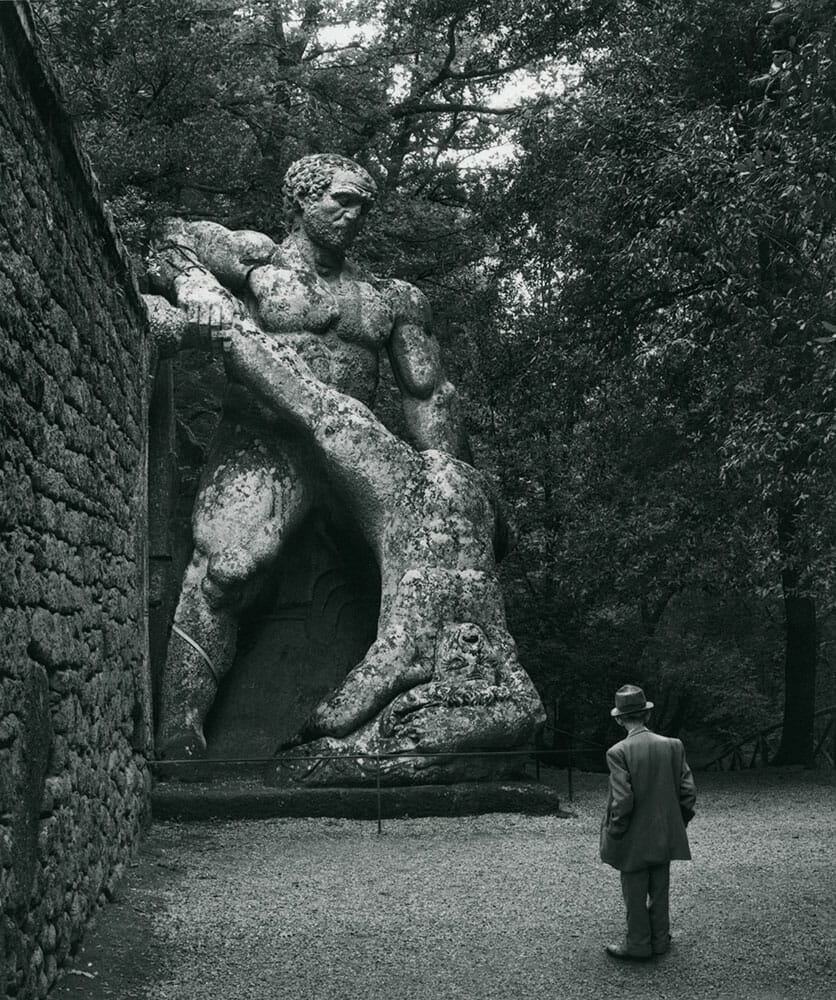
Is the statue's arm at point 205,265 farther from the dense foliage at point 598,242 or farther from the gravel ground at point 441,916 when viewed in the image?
the gravel ground at point 441,916

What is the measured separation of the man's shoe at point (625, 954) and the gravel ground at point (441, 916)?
36 millimetres

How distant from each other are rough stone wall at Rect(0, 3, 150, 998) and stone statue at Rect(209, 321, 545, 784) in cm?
236

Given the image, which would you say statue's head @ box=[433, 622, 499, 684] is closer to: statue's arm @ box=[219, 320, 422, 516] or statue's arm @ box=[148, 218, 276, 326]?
statue's arm @ box=[219, 320, 422, 516]

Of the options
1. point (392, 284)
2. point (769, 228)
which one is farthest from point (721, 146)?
point (392, 284)

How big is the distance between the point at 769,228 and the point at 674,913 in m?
5.28

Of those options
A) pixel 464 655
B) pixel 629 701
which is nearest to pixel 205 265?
pixel 464 655

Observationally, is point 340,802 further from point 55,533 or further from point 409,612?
point 55,533

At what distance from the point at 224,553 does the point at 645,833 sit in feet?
16.6

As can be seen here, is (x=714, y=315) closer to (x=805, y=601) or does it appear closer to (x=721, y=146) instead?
(x=721, y=146)

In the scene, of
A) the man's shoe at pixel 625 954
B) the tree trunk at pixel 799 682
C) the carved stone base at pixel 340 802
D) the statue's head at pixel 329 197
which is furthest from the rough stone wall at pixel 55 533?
the tree trunk at pixel 799 682

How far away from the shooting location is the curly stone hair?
10.4 meters

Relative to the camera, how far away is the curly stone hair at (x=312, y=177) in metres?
10.4

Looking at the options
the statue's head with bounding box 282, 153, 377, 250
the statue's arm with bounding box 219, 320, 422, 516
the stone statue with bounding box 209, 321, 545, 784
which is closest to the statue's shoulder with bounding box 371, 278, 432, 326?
the statue's head with bounding box 282, 153, 377, 250

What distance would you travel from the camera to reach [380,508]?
32.1 feet
